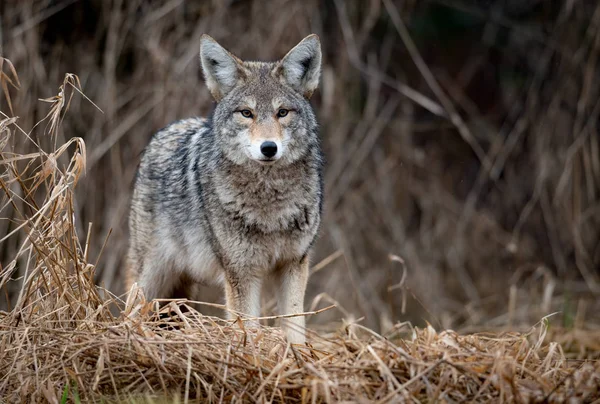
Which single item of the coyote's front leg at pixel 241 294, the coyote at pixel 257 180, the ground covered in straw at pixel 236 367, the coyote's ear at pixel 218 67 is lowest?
the coyote's front leg at pixel 241 294

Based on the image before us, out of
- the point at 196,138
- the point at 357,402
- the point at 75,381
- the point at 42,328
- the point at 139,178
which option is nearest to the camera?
the point at 357,402

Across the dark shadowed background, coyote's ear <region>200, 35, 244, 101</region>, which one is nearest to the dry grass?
coyote's ear <region>200, 35, 244, 101</region>

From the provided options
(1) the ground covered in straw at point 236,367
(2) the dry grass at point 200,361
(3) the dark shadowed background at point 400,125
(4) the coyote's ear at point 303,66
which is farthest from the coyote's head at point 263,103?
(3) the dark shadowed background at point 400,125

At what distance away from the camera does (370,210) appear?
875 cm

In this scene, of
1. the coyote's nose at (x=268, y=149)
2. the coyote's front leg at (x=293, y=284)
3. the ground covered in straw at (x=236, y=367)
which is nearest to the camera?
the ground covered in straw at (x=236, y=367)

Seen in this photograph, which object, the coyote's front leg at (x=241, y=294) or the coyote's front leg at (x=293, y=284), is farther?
the coyote's front leg at (x=293, y=284)

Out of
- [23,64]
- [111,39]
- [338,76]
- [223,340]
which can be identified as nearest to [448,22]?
[338,76]

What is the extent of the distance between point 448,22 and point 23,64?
577 centimetres

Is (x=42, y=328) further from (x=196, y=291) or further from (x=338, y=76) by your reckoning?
(x=338, y=76)

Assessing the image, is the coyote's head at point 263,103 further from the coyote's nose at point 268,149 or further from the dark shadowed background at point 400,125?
the dark shadowed background at point 400,125

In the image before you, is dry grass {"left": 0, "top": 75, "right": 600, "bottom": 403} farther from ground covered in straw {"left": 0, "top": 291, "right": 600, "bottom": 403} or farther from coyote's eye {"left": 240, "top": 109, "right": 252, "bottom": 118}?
coyote's eye {"left": 240, "top": 109, "right": 252, "bottom": 118}

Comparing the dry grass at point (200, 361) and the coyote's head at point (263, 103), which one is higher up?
the coyote's head at point (263, 103)

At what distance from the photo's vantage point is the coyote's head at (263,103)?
4609mm

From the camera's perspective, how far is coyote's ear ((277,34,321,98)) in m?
4.89
